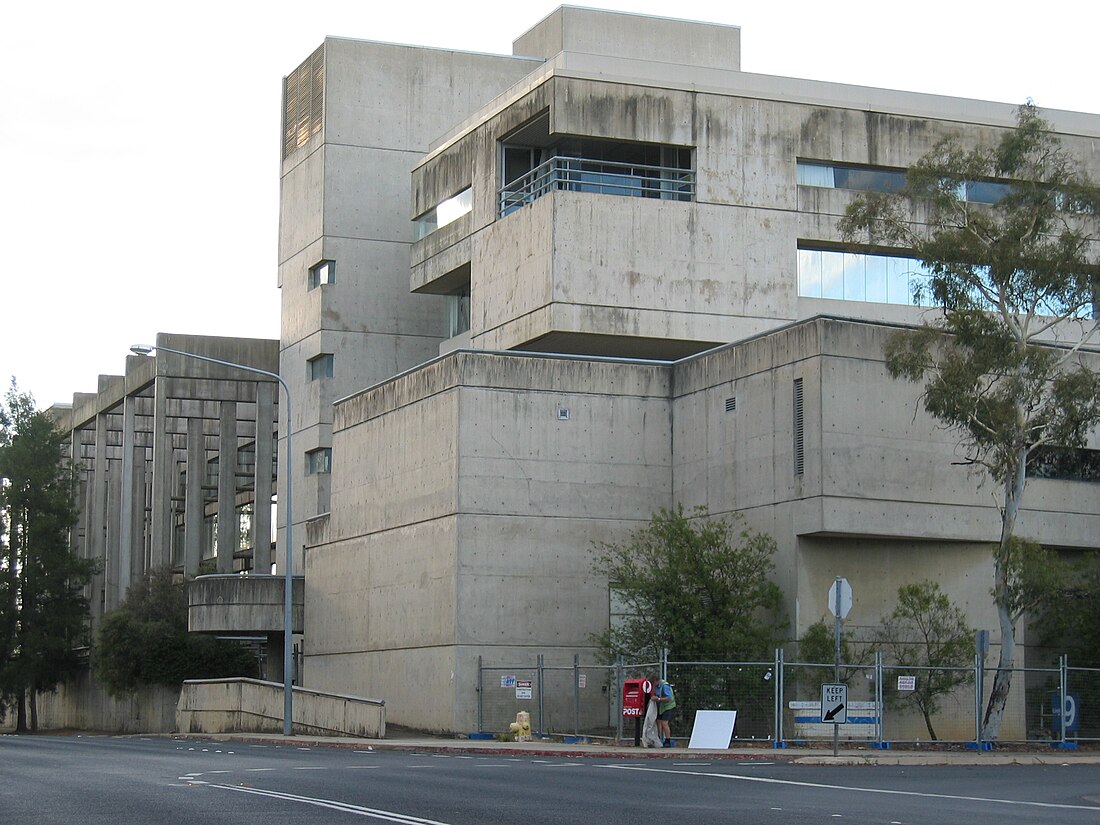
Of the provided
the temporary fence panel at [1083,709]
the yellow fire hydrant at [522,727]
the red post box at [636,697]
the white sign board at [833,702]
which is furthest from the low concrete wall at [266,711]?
the temporary fence panel at [1083,709]

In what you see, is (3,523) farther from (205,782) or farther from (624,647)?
(205,782)

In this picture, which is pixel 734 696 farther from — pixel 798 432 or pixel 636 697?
pixel 798 432

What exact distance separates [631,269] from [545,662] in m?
12.1

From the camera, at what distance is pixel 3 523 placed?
76.9 m

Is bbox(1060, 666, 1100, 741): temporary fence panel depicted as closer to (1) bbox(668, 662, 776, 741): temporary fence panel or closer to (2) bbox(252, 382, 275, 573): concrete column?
(1) bbox(668, 662, 776, 741): temporary fence panel

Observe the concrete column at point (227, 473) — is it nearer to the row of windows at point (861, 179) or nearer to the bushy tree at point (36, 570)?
the bushy tree at point (36, 570)

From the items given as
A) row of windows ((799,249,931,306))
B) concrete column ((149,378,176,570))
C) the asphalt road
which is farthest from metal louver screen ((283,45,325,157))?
the asphalt road

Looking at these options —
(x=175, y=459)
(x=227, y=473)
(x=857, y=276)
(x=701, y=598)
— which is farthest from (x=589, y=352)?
(x=175, y=459)

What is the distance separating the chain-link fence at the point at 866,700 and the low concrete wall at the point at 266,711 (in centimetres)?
318

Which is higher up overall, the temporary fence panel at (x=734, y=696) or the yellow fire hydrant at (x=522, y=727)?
the temporary fence panel at (x=734, y=696)

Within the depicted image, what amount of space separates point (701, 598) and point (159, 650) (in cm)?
2953

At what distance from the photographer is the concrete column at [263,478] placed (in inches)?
2645

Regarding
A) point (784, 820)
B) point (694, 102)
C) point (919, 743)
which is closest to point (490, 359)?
point (694, 102)

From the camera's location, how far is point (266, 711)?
47.0 meters
